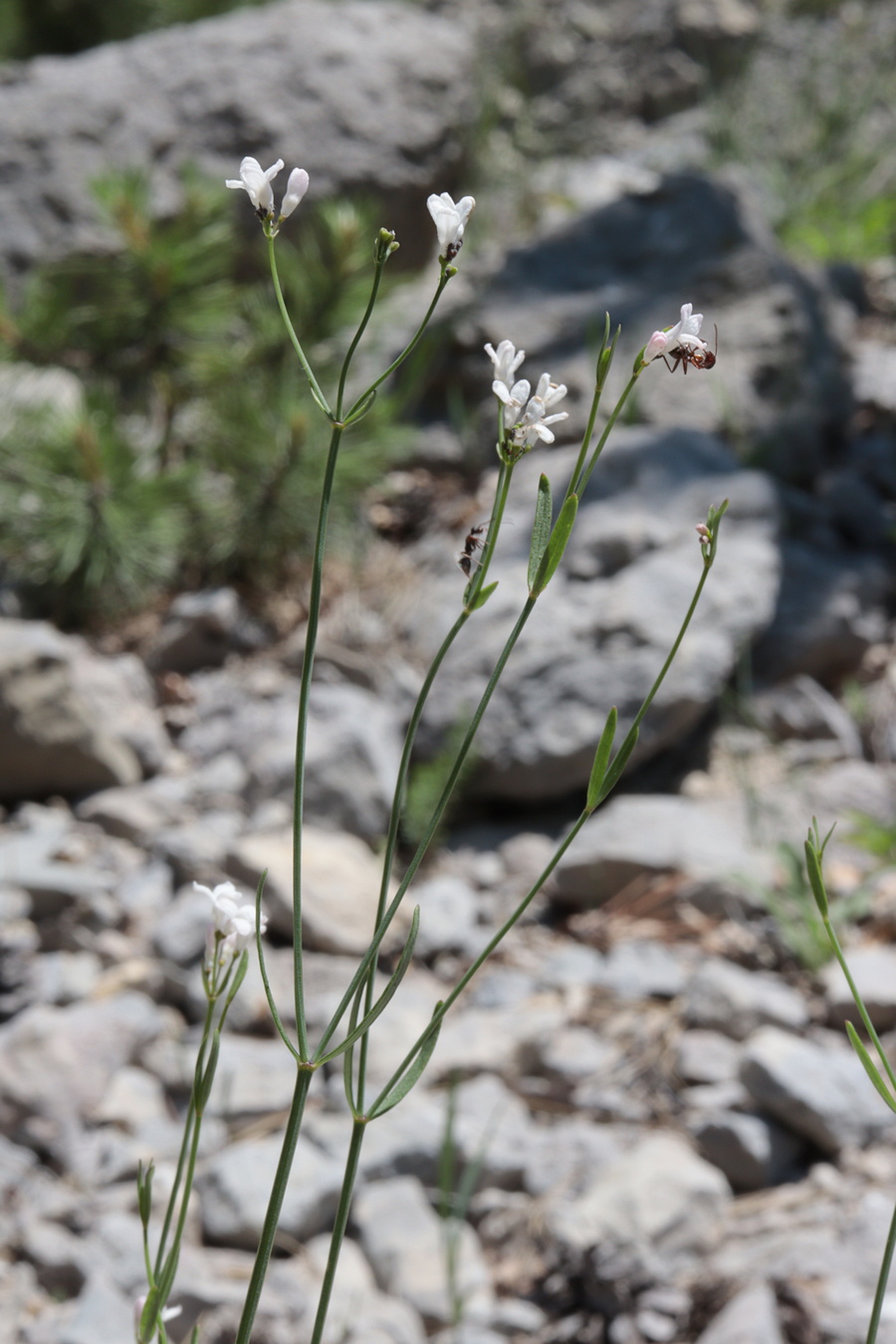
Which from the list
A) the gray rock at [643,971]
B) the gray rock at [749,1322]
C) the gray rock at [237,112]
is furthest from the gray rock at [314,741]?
the gray rock at [237,112]

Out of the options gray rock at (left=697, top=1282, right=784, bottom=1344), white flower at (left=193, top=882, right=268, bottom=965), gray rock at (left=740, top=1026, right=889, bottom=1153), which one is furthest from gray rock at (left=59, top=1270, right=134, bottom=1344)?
gray rock at (left=740, top=1026, right=889, bottom=1153)

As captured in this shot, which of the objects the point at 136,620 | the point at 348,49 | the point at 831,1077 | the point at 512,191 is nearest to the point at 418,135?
the point at 348,49

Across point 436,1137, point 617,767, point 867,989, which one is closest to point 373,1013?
point 617,767

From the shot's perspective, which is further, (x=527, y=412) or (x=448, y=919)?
(x=448, y=919)

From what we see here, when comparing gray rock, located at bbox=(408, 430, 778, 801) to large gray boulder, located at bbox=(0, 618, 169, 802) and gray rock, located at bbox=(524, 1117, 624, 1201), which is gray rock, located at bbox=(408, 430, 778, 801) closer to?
large gray boulder, located at bbox=(0, 618, 169, 802)

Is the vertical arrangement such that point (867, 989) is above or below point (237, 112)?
below

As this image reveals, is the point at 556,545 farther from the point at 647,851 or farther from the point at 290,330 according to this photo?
the point at 647,851
